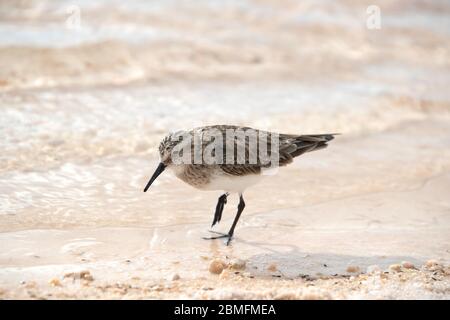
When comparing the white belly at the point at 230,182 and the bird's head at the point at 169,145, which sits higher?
the bird's head at the point at 169,145

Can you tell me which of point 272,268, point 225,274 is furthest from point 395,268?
point 225,274

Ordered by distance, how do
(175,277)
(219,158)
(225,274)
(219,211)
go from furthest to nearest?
1. (219,211)
2. (219,158)
3. (225,274)
4. (175,277)

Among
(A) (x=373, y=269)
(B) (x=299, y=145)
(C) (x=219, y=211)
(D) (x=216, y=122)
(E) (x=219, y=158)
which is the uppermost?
(D) (x=216, y=122)

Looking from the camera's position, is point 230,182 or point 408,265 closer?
point 408,265

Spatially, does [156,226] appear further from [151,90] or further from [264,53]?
[264,53]

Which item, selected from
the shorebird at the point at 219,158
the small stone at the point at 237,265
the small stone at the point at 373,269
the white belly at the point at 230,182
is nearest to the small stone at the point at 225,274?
the small stone at the point at 237,265

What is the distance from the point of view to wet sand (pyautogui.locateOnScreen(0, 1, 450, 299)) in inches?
205

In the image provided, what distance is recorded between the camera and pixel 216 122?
9211 mm

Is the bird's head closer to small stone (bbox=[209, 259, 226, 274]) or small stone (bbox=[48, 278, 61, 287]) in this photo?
small stone (bbox=[209, 259, 226, 274])

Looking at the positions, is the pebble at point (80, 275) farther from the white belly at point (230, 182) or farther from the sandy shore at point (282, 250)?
the white belly at point (230, 182)

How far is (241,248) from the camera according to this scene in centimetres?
584

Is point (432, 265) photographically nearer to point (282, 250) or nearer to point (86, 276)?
point (282, 250)

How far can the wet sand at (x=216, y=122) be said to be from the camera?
17.0ft
